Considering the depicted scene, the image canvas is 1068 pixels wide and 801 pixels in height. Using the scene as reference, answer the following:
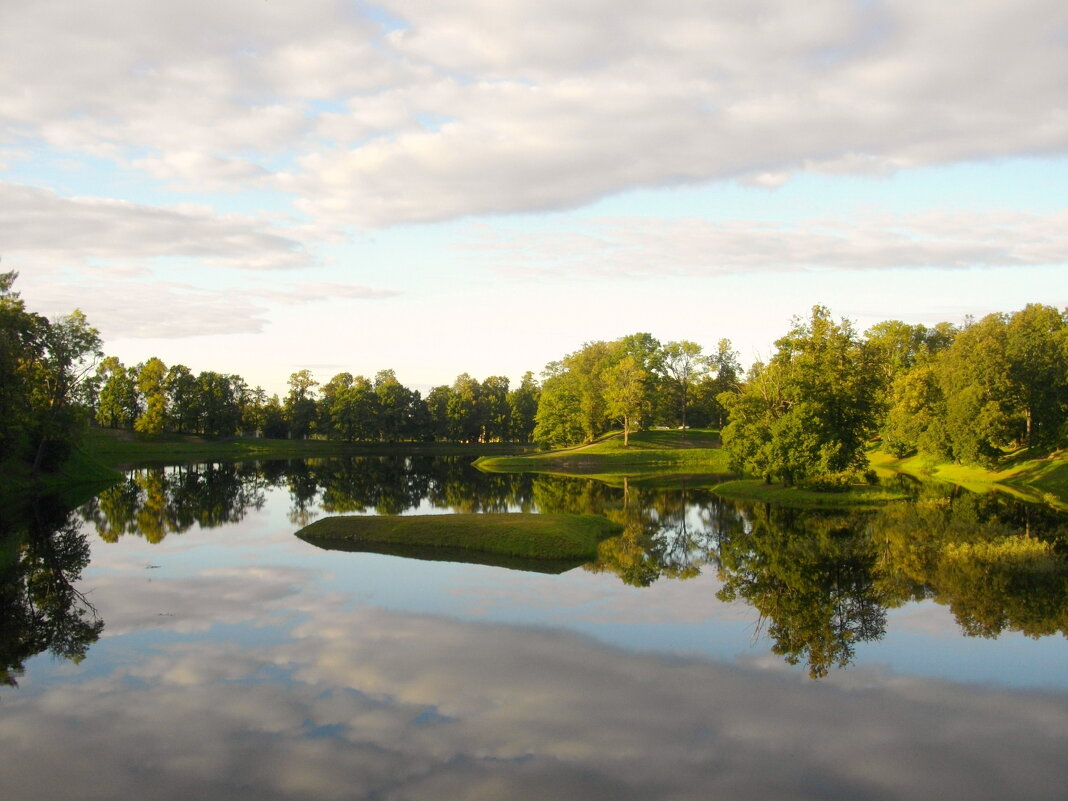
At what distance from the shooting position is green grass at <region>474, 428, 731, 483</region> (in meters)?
99.3

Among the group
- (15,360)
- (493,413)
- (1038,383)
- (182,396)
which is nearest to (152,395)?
(182,396)

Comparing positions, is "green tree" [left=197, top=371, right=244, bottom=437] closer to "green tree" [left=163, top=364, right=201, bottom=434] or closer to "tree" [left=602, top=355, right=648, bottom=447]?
"green tree" [left=163, top=364, right=201, bottom=434]

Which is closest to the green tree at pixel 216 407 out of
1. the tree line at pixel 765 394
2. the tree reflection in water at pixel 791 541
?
the tree line at pixel 765 394

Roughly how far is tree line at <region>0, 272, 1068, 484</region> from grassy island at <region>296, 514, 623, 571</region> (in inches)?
926

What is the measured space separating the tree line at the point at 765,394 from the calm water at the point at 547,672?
20365mm

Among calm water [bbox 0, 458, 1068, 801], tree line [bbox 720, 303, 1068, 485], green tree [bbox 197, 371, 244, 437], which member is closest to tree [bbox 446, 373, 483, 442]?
green tree [bbox 197, 371, 244, 437]

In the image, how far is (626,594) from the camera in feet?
100

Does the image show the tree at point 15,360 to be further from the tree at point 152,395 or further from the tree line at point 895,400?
the tree at point 152,395

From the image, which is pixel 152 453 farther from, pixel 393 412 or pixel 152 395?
pixel 393 412

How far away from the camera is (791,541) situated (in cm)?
4175

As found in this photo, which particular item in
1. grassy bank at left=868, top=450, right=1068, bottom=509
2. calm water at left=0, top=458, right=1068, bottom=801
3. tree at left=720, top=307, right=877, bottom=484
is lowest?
calm water at left=0, top=458, right=1068, bottom=801

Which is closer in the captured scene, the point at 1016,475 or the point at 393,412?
the point at 1016,475

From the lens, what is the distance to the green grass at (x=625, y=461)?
9931 cm

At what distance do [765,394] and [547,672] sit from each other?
47.2m
